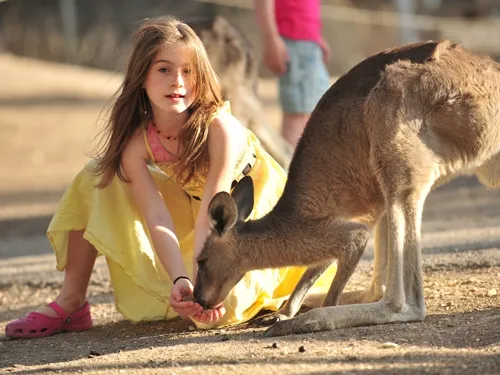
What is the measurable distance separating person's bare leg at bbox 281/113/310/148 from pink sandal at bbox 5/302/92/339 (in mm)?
2221

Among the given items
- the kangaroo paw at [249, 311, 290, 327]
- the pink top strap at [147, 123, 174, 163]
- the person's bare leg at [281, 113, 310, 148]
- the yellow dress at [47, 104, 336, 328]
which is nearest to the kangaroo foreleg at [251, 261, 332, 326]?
the kangaroo paw at [249, 311, 290, 327]

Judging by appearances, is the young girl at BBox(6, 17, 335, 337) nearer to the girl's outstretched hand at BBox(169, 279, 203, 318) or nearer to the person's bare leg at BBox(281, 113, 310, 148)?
the girl's outstretched hand at BBox(169, 279, 203, 318)

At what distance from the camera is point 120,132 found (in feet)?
13.6

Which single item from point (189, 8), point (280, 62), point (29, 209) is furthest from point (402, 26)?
point (280, 62)

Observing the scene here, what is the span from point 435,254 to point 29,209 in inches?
168

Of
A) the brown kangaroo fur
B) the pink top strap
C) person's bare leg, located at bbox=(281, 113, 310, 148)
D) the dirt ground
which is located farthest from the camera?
person's bare leg, located at bbox=(281, 113, 310, 148)

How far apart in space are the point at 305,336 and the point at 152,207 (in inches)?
33.4

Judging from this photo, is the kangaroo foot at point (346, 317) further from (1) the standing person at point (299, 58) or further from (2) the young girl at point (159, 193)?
(1) the standing person at point (299, 58)

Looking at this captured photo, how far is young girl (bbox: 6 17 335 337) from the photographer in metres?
4.04

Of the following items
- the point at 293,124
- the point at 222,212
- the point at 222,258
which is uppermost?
the point at 293,124

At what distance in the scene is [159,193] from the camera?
414 centimetres

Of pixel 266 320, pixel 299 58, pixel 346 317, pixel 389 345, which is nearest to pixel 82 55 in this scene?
pixel 299 58

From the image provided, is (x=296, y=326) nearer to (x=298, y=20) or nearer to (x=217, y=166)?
(x=217, y=166)

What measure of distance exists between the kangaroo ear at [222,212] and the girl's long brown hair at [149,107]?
0.34 meters
